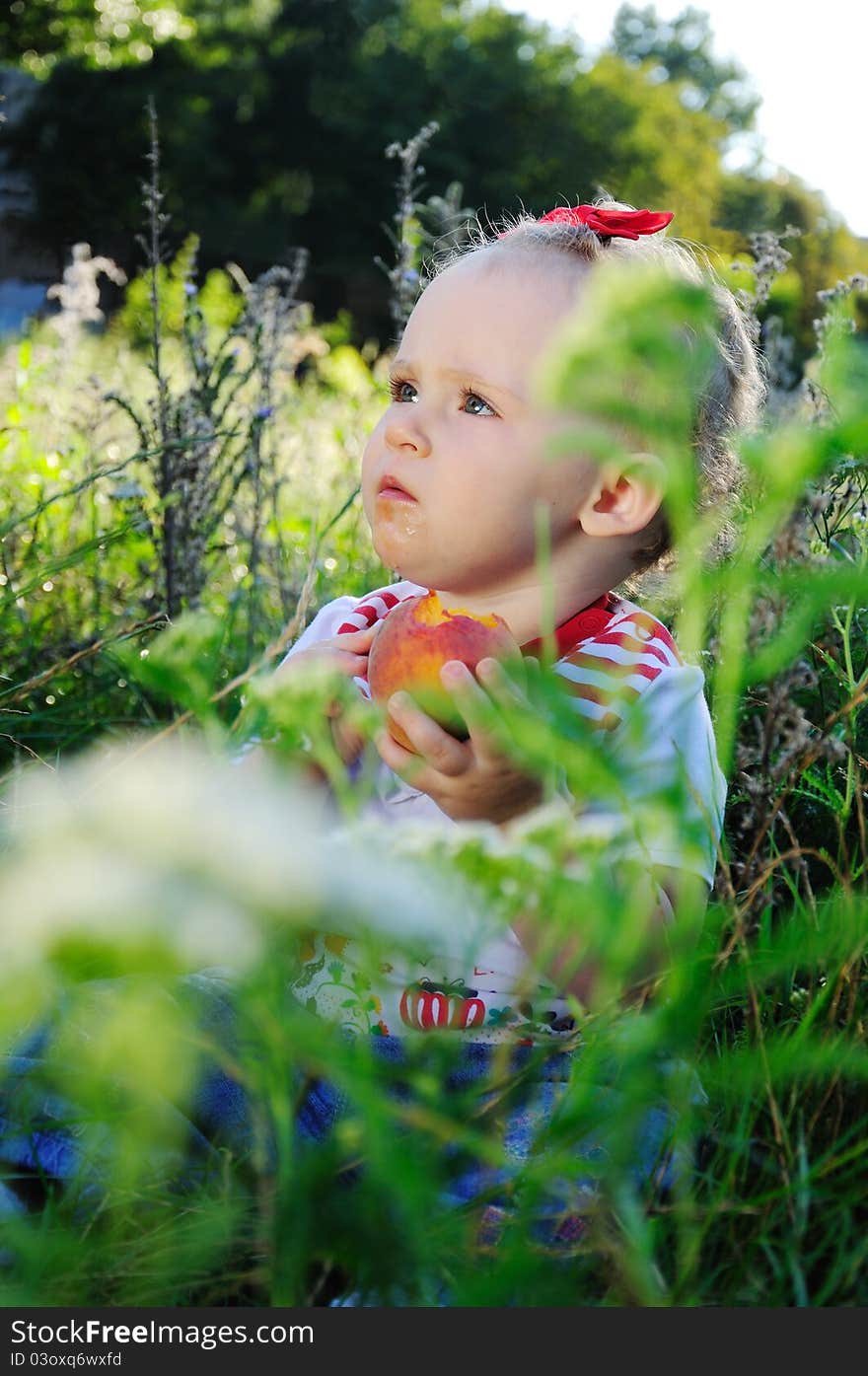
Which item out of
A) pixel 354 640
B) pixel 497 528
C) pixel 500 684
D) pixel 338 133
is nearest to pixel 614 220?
pixel 497 528

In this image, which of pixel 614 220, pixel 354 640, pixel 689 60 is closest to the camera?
pixel 354 640

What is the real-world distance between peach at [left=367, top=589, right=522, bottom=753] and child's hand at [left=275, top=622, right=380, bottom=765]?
2.4 inches

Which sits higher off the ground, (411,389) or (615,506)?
(411,389)

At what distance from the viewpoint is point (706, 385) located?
4.93 feet

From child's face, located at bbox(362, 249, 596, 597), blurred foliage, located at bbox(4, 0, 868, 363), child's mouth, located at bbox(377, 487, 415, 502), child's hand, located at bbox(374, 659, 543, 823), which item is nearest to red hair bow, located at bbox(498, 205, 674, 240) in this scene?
child's face, located at bbox(362, 249, 596, 597)

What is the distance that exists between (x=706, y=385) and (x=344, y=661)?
1.80 feet

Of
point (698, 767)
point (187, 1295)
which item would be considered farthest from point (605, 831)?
point (698, 767)

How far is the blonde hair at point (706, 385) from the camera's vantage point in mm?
1500

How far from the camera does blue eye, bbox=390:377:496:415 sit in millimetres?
1363

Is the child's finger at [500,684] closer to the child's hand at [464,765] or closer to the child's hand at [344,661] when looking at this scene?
the child's hand at [464,765]

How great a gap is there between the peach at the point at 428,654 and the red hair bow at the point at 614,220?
0.61 meters

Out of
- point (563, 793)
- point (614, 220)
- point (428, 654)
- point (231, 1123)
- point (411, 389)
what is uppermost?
point (614, 220)

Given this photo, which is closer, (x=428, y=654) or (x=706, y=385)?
(x=428, y=654)

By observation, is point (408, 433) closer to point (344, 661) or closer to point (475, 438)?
point (475, 438)
